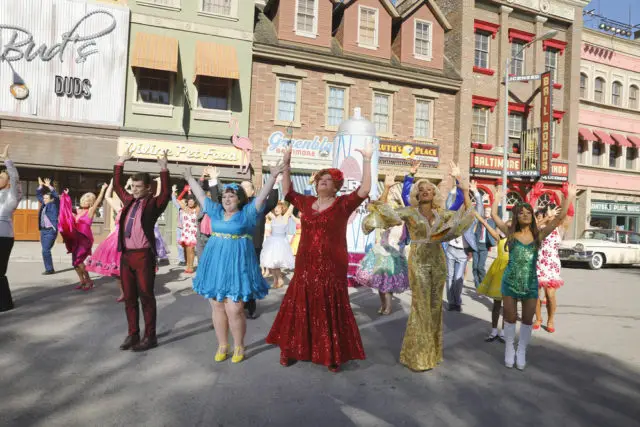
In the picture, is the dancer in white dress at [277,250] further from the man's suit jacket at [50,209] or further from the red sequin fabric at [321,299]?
the man's suit jacket at [50,209]

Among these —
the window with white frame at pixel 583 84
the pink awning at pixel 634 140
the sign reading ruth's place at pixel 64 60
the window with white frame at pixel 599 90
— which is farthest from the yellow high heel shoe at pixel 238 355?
the pink awning at pixel 634 140

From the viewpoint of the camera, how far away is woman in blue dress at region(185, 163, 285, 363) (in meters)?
4.38

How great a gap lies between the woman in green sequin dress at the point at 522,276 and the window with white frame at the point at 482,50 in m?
18.9

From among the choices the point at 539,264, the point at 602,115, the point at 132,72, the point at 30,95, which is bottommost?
the point at 539,264

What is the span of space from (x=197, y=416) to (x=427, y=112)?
19.0m

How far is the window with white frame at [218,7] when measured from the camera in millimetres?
16625

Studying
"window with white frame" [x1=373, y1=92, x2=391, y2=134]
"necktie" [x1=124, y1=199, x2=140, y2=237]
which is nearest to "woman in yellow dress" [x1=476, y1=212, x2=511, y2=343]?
"necktie" [x1=124, y1=199, x2=140, y2=237]

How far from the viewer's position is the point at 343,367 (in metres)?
4.45

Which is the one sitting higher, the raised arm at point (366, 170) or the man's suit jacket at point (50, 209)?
the raised arm at point (366, 170)

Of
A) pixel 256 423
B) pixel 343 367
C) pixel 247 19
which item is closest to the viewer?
pixel 256 423

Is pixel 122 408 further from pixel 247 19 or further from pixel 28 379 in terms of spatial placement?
pixel 247 19

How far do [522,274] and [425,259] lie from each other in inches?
41.8

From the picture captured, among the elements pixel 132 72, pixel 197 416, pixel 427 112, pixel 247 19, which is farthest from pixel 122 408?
pixel 427 112

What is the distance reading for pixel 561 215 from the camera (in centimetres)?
480
